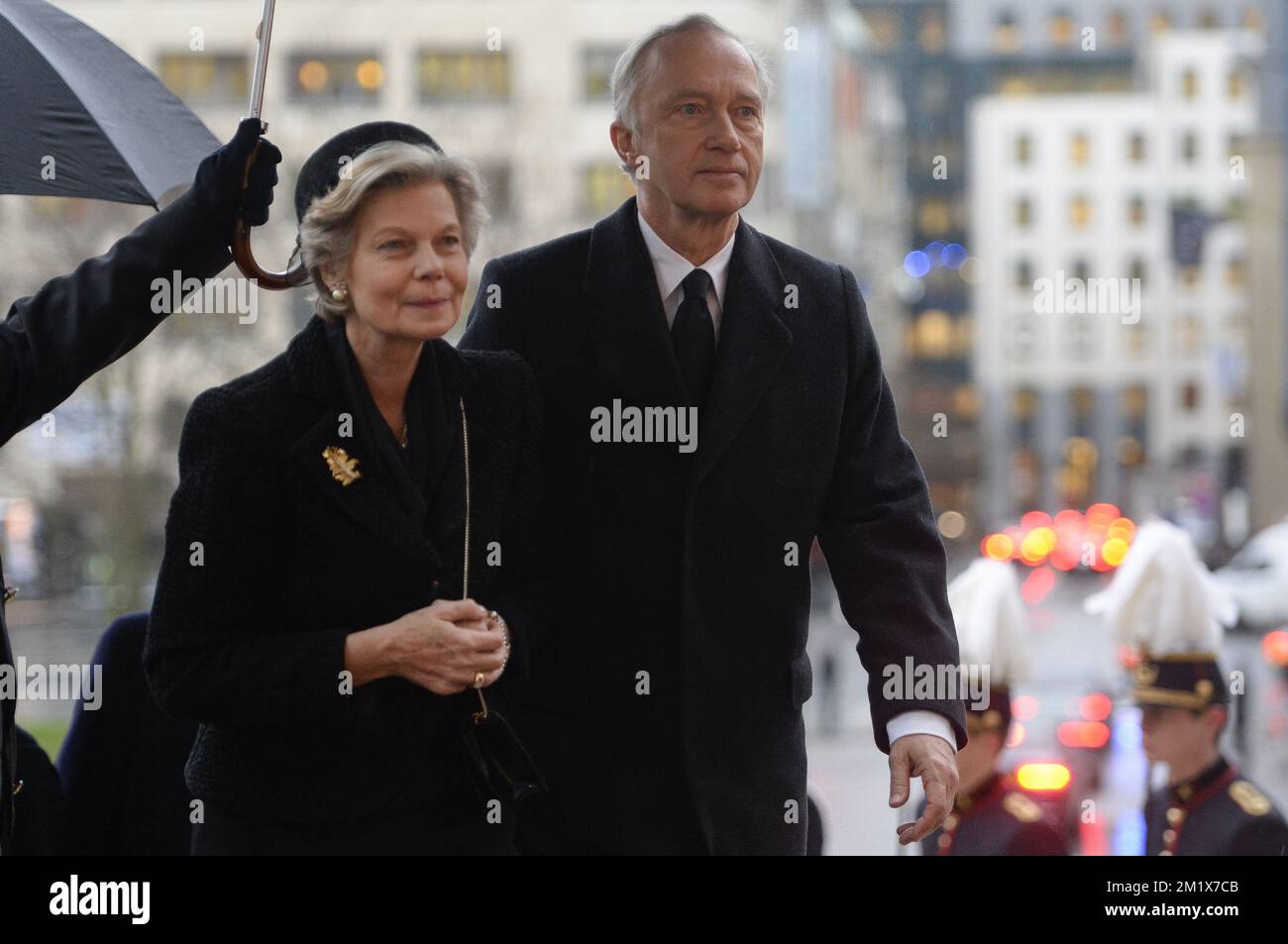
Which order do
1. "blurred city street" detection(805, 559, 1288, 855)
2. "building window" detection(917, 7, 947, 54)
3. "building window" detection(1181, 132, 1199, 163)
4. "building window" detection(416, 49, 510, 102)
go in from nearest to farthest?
"blurred city street" detection(805, 559, 1288, 855)
"building window" detection(416, 49, 510, 102)
"building window" detection(1181, 132, 1199, 163)
"building window" detection(917, 7, 947, 54)

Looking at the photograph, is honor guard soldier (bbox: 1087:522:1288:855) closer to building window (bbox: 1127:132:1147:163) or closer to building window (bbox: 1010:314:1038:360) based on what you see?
building window (bbox: 1010:314:1038:360)

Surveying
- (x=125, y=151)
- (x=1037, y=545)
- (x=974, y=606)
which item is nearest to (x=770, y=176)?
(x=1037, y=545)

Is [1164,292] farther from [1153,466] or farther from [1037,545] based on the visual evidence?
[1037,545]

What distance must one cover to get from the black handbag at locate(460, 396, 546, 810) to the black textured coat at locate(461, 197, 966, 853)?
0.30 metres

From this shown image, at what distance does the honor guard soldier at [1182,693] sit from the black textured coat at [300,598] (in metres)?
2.35

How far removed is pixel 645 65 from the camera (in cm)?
301

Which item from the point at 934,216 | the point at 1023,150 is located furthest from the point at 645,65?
the point at 1023,150

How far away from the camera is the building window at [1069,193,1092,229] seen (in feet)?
251

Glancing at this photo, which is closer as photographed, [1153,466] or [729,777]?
[729,777]

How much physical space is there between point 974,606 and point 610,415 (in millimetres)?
2364

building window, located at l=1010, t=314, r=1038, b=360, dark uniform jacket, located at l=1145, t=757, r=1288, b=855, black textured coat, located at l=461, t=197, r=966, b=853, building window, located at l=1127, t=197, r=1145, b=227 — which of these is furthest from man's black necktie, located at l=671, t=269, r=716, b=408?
building window, located at l=1127, t=197, r=1145, b=227

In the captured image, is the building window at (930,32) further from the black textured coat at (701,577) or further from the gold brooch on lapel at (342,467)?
the gold brooch on lapel at (342,467)

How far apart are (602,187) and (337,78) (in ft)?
25.2

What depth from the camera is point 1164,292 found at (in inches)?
2913
